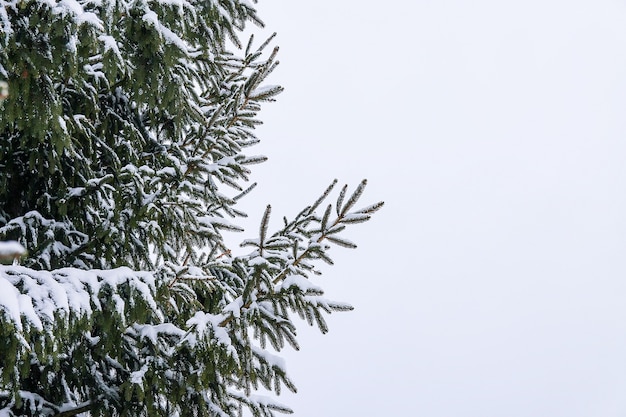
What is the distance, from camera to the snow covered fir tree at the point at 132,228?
13.0 feet

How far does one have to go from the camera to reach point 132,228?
4977 millimetres

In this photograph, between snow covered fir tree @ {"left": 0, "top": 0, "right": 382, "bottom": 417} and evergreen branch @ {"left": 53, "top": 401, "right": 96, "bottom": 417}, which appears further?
evergreen branch @ {"left": 53, "top": 401, "right": 96, "bottom": 417}

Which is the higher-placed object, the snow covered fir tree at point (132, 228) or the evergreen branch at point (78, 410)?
the snow covered fir tree at point (132, 228)

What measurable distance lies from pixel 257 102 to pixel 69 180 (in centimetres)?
151

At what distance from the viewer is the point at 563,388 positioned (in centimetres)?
13012

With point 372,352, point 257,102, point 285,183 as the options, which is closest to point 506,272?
point 285,183

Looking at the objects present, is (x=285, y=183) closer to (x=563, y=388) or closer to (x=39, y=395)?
(x=563, y=388)

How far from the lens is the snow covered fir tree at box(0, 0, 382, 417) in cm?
395

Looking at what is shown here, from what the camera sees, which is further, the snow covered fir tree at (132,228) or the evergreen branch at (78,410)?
the evergreen branch at (78,410)

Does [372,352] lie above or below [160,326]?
above

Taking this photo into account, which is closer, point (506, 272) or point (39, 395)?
point (39, 395)

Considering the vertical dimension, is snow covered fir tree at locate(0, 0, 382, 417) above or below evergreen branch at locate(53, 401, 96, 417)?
above

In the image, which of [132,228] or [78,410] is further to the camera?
[132,228]

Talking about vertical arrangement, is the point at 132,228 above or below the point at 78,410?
above
